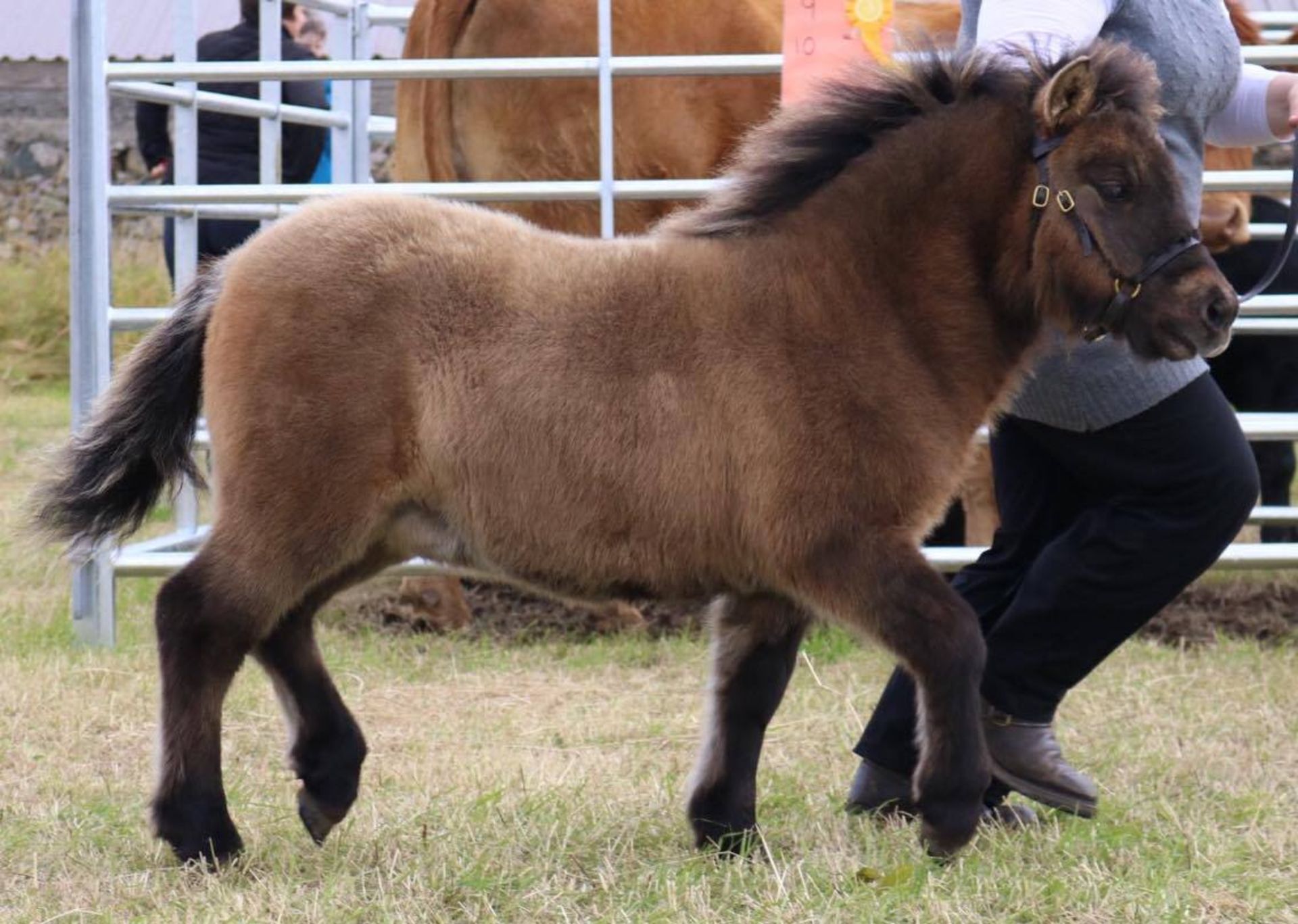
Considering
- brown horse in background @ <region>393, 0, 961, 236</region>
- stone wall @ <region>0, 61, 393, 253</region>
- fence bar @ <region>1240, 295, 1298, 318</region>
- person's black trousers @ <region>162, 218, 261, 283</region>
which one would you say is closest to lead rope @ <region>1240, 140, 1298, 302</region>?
fence bar @ <region>1240, 295, 1298, 318</region>

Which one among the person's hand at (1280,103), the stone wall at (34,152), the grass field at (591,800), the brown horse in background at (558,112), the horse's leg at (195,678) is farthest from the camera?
the stone wall at (34,152)

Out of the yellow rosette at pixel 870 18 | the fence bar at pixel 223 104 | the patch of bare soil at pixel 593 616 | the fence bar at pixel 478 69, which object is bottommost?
the patch of bare soil at pixel 593 616

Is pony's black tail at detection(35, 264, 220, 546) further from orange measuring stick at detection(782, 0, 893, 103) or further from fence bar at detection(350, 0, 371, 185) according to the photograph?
fence bar at detection(350, 0, 371, 185)

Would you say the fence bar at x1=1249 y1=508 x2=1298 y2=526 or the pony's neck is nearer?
the pony's neck

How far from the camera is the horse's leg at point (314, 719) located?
3.80 m

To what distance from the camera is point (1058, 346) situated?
3719mm

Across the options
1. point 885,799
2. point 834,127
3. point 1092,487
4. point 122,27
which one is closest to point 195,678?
point 885,799

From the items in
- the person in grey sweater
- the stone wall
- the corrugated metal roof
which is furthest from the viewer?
the stone wall

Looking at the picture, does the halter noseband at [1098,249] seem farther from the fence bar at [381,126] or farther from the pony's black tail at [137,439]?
the fence bar at [381,126]

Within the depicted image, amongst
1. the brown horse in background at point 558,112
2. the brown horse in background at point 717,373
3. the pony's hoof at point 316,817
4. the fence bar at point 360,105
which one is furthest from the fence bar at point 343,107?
the pony's hoof at point 316,817

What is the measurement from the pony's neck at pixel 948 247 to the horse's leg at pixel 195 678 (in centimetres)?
131

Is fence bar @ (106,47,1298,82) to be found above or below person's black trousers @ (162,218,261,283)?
above

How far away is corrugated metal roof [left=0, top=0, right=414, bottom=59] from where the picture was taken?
13.9 m

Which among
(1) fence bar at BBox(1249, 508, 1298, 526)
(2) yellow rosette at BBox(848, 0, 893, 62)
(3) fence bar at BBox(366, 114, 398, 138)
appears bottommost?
(1) fence bar at BBox(1249, 508, 1298, 526)
